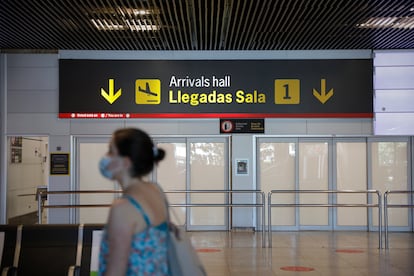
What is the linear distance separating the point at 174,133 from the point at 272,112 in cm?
222

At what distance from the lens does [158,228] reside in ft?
8.61

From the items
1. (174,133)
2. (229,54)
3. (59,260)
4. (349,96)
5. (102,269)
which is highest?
(229,54)

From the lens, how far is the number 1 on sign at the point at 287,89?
501 inches

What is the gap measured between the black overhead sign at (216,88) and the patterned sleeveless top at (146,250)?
10.0 metres

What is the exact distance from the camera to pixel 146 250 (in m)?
2.59

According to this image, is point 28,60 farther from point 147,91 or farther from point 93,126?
point 147,91

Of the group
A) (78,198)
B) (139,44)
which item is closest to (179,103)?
(139,44)

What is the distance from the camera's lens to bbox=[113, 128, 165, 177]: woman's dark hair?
2.61 metres

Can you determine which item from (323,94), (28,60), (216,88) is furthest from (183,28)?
(28,60)

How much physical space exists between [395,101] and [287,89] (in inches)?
93.0

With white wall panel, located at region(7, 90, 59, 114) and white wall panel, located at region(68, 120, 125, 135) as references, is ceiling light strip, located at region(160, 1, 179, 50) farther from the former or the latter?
white wall panel, located at region(7, 90, 59, 114)

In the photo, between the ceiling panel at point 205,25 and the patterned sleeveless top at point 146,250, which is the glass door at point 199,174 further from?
the patterned sleeveless top at point 146,250

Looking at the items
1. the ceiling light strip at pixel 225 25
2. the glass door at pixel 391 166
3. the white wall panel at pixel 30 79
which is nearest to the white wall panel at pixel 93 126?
the white wall panel at pixel 30 79

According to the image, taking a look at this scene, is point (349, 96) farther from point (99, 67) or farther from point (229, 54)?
point (99, 67)
